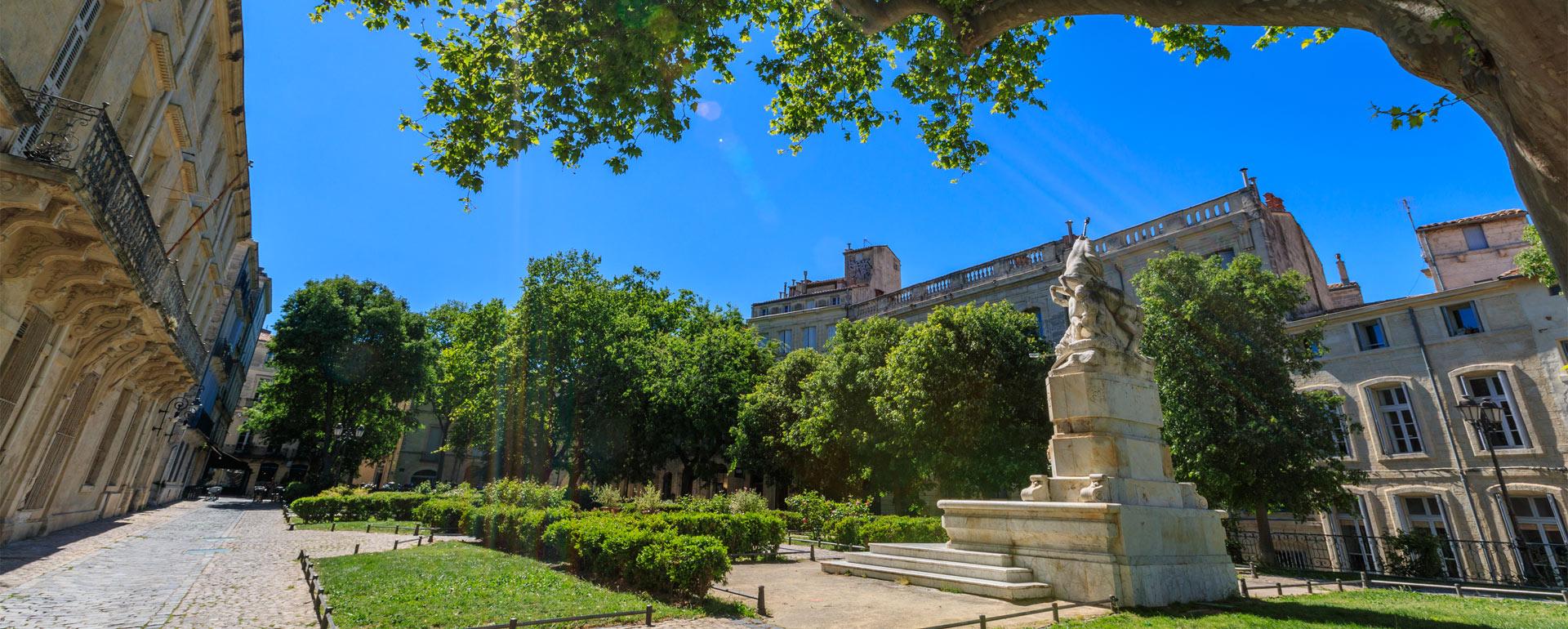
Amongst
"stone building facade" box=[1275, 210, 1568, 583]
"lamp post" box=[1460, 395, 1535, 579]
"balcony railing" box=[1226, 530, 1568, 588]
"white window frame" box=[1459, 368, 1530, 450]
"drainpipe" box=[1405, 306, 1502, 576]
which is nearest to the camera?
"lamp post" box=[1460, 395, 1535, 579]

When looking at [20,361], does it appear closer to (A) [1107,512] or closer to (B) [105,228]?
(B) [105,228]

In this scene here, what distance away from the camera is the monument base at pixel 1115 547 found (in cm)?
795

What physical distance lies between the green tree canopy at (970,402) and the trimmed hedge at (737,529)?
9522 mm

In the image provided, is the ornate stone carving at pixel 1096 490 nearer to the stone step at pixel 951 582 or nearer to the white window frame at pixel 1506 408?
the stone step at pixel 951 582

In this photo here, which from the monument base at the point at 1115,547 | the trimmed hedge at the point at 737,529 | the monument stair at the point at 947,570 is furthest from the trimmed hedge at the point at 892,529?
the monument base at the point at 1115,547

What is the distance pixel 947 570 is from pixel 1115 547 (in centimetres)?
234

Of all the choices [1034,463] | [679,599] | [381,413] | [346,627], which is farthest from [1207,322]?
[381,413]

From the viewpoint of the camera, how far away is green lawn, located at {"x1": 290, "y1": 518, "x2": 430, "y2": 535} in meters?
20.8

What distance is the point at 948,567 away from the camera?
9391 mm

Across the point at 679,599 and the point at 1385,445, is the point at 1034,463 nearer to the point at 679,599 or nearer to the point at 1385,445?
the point at 1385,445

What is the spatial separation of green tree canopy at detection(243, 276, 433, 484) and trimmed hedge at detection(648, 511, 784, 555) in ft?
105

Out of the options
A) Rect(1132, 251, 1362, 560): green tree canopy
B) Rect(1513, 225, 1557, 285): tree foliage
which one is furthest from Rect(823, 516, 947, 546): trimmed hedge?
Rect(1513, 225, 1557, 285): tree foliage

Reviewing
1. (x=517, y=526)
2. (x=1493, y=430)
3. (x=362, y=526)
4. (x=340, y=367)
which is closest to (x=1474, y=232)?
(x=1493, y=430)

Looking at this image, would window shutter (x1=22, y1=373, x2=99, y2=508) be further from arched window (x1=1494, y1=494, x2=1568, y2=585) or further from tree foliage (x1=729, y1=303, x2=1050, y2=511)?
arched window (x1=1494, y1=494, x2=1568, y2=585)
